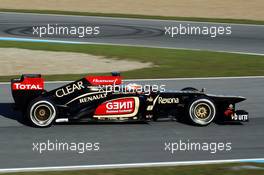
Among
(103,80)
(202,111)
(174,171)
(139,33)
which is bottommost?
(174,171)

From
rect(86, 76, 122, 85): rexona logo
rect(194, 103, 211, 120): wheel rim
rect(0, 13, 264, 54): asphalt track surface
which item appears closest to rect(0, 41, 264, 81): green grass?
rect(0, 13, 264, 54): asphalt track surface

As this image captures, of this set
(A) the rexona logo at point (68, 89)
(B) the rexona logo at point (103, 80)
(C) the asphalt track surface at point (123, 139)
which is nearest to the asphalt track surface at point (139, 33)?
(C) the asphalt track surface at point (123, 139)

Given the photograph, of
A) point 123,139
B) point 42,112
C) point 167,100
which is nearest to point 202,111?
point 167,100

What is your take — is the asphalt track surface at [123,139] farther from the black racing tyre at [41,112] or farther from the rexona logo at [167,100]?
the rexona logo at [167,100]

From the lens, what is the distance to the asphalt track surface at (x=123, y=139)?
11.4 meters

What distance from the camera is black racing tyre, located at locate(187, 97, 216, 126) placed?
45.1 ft

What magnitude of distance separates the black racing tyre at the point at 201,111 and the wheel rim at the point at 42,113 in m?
2.78

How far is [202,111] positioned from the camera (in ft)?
45.3

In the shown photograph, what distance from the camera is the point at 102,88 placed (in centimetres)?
1387

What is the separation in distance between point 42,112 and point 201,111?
323cm

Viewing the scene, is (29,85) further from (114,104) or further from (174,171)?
(174,171)

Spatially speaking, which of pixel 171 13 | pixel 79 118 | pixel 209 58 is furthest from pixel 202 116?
pixel 171 13

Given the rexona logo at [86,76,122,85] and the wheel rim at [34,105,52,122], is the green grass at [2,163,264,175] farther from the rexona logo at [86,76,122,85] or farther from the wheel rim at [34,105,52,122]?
the rexona logo at [86,76,122,85]

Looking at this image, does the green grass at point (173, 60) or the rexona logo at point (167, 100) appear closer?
the rexona logo at point (167, 100)
